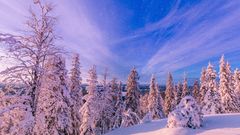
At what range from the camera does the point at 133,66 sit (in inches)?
1924

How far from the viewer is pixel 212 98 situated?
48125 millimetres

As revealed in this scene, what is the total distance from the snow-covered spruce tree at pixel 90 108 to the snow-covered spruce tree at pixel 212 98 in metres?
16.4

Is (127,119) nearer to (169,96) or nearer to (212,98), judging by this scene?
(212,98)

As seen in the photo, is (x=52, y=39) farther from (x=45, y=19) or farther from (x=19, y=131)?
(x=19, y=131)

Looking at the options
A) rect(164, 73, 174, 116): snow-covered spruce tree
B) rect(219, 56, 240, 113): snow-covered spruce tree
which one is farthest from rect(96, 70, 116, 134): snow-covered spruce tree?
rect(164, 73, 174, 116): snow-covered spruce tree

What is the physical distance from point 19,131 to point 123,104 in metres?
31.4

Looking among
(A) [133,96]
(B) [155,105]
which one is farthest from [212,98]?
(B) [155,105]

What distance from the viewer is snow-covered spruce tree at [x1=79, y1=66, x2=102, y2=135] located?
41188 millimetres

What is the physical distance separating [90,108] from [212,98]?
19651 mm

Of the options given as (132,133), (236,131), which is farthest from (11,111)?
(236,131)

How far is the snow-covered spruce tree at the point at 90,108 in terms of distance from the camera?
135 feet

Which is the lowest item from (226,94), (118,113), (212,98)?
(118,113)

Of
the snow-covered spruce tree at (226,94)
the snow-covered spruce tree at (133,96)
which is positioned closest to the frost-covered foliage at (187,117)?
the snow-covered spruce tree at (133,96)

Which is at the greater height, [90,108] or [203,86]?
[203,86]
